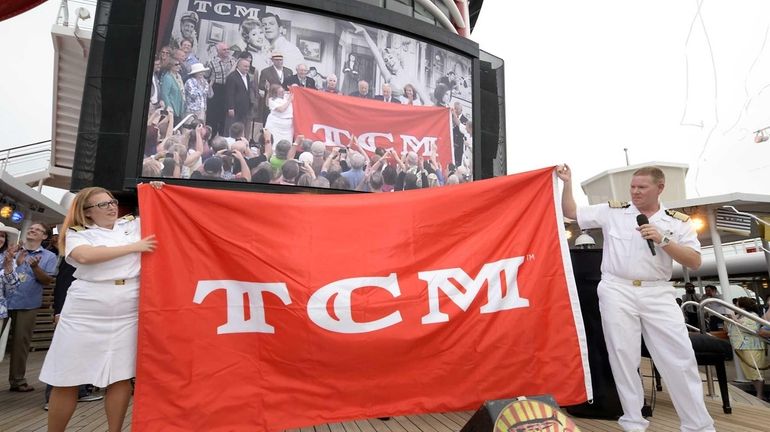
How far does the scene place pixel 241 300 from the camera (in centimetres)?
277

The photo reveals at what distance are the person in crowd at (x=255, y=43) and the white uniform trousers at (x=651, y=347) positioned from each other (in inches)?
307

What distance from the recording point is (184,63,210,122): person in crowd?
789 cm

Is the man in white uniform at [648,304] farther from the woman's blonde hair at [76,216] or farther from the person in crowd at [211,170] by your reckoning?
the person in crowd at [211,170]

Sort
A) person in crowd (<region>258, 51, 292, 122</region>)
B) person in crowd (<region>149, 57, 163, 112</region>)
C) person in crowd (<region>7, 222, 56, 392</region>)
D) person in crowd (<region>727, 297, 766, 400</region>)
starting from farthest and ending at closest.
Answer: person in crowd (<region>258, 51, 292, 122</region>) → person in crowd (<region>149, 57, 163, 112</region>) → person in crowd (<region>727, 297, 766, 400</region>) → person in crowd (<region>7, 222, 56, 392</region>)

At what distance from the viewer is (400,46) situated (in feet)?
33.8

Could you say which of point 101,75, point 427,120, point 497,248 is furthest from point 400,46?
point 497,248

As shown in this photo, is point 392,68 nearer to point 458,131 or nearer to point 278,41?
point 458,131

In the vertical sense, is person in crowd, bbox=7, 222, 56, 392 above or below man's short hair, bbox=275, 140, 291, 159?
below

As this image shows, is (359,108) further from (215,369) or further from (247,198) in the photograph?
(215,369)

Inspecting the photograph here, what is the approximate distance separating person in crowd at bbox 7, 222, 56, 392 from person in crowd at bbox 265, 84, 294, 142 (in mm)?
4335

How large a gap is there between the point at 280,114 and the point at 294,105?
37cm

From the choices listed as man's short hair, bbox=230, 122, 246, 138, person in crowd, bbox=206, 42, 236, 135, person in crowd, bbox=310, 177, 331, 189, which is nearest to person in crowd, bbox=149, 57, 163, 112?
person in crowd, bbox=206, 42, 236, 135

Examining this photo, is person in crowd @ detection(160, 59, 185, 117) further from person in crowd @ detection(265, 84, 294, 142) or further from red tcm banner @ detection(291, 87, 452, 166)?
red tcm banner @ detection(291, 87, 452, 166)

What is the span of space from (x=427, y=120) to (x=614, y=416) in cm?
766
